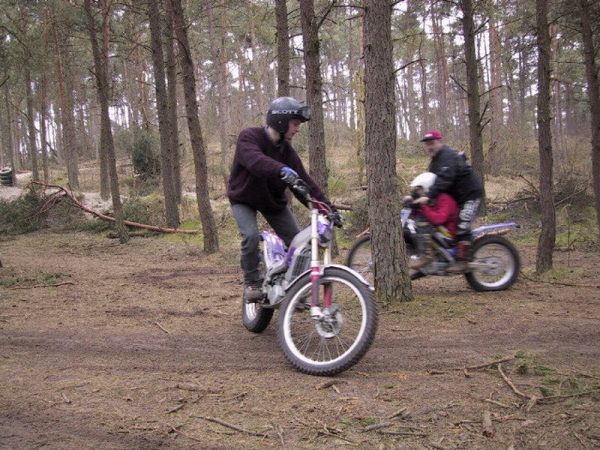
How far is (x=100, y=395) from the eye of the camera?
3451 mm

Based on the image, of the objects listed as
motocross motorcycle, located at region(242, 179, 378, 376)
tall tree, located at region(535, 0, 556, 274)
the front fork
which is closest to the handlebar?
motocross motorcycle, located at region(242, 179, 378, 376)

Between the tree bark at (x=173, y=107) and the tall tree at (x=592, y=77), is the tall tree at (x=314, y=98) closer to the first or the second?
the tall tree at (x=592, y=77)

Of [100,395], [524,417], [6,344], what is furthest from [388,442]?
[6,344]

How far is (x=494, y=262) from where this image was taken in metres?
6.76

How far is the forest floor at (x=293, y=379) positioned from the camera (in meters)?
2.82

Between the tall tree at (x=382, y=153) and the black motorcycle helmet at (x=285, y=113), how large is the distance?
1430mm

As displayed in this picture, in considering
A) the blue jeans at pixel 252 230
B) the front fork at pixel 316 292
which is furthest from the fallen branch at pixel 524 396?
the blue jeans at pixel 252 230

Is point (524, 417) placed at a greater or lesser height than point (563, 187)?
lesser

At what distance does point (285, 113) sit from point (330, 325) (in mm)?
1866

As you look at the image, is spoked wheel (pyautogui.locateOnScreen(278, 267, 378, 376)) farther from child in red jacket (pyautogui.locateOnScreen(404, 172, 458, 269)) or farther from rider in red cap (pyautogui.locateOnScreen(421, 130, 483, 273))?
rider in red cap (pyautogui.locateOnScreen(421, 130, 483, 273))

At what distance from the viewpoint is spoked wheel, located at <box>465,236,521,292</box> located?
6.76 m

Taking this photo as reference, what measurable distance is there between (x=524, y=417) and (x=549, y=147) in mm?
6064

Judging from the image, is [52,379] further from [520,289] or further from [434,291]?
[520,289]

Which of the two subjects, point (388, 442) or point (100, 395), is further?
point (100, 395)
